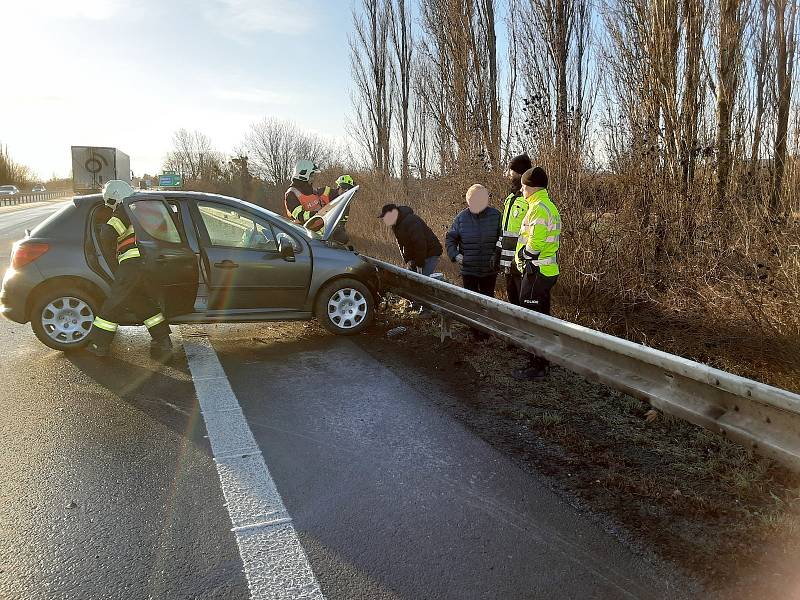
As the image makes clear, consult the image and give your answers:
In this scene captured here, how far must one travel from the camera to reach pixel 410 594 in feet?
8.13

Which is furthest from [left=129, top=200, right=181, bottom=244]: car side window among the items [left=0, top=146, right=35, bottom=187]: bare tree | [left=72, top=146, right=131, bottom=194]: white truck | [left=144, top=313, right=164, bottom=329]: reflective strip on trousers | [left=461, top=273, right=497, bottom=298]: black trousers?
[left=0, top=146, right=35, bottom=187]: bare tree

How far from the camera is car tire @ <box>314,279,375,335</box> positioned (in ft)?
23.0

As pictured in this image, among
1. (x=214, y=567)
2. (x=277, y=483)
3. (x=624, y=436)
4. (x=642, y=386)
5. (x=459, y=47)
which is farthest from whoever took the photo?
(x=459, y=47)

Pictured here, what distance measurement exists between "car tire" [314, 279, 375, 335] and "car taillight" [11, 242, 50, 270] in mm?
2830

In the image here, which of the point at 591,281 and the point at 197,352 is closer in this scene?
the point at 197,352

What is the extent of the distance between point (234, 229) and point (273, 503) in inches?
166

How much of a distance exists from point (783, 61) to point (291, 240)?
19.1 ft

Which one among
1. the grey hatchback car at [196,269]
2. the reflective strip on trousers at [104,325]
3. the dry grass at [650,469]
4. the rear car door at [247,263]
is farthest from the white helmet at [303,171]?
the dry grass at [650,469]

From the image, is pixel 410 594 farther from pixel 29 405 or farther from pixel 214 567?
pixel 29 405

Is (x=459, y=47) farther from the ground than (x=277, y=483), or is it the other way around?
(x=459, y=47)

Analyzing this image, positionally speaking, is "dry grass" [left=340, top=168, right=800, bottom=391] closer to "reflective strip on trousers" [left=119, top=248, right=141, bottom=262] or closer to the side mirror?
the side mirror

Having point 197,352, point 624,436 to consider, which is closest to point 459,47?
point 197,352

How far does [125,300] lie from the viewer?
6.08m

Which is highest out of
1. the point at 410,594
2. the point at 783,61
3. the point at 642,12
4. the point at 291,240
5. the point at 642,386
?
the point at 642,12
